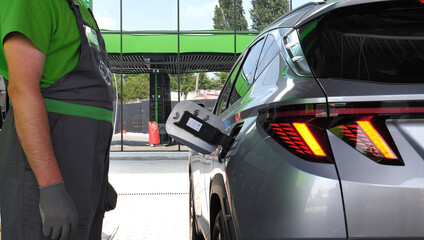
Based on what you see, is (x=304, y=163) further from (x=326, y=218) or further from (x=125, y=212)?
(x=125, y=212)

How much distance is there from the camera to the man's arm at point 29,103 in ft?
4.96

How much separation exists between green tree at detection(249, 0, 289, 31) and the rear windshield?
15.2m

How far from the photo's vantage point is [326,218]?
138 cm

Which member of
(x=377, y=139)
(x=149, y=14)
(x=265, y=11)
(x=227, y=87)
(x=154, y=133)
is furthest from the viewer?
(x=154, y=133)

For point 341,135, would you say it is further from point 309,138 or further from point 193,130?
point 193,130

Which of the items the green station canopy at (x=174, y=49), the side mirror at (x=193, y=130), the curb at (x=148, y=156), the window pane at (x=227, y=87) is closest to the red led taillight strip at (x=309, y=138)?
the side mirror at (x=193, y=130)

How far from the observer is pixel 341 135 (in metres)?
1.45

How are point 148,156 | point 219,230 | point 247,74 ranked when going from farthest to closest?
point 148,156 → point 247,74 → point 219,230

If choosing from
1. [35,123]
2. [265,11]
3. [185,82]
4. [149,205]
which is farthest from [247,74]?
[265,11]

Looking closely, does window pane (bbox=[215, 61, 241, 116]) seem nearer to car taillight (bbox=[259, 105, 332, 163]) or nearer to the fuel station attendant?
the fuel station attendant

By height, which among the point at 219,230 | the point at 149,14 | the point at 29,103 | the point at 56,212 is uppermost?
the point at 149,14

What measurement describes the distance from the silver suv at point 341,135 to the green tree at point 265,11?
1524cm

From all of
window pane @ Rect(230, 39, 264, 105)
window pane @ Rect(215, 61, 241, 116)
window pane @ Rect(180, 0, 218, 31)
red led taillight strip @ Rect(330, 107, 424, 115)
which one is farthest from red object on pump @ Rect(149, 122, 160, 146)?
red led taillight strip @ Rect(330, 107, 424, 115)

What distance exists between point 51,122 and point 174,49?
15.1 m
